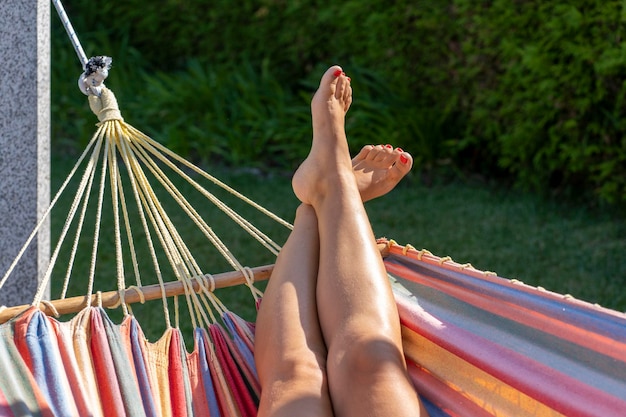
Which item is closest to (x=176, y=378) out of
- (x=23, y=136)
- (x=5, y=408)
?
(x=5, y=408)

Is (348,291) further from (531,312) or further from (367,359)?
(531,312)

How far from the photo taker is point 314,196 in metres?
2.03

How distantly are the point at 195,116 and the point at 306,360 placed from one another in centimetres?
374

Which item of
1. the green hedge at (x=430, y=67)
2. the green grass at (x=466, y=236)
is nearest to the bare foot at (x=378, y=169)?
the green grass at (x=466, y=236)

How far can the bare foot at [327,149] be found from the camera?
6.70 ft

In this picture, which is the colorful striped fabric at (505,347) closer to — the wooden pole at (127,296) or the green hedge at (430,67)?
the wooden pole at (127,296)

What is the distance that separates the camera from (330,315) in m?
1.81

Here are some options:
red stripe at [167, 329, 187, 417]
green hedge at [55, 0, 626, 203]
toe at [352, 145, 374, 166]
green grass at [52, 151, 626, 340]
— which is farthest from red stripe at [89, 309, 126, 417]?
green hedge at [55, 0, 626, 203]

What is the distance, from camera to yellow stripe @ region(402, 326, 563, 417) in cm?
169

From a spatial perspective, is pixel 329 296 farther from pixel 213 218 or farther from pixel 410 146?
pixel 410 146

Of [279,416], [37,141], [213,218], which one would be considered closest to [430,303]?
[279,416]

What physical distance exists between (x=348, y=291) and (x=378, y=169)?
516mm

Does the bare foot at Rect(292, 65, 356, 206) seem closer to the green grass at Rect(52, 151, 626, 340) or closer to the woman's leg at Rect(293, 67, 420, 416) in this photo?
the woman's leg at Rect(293, 67, 420, 416)

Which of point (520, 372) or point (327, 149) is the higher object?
point (327, 149)
